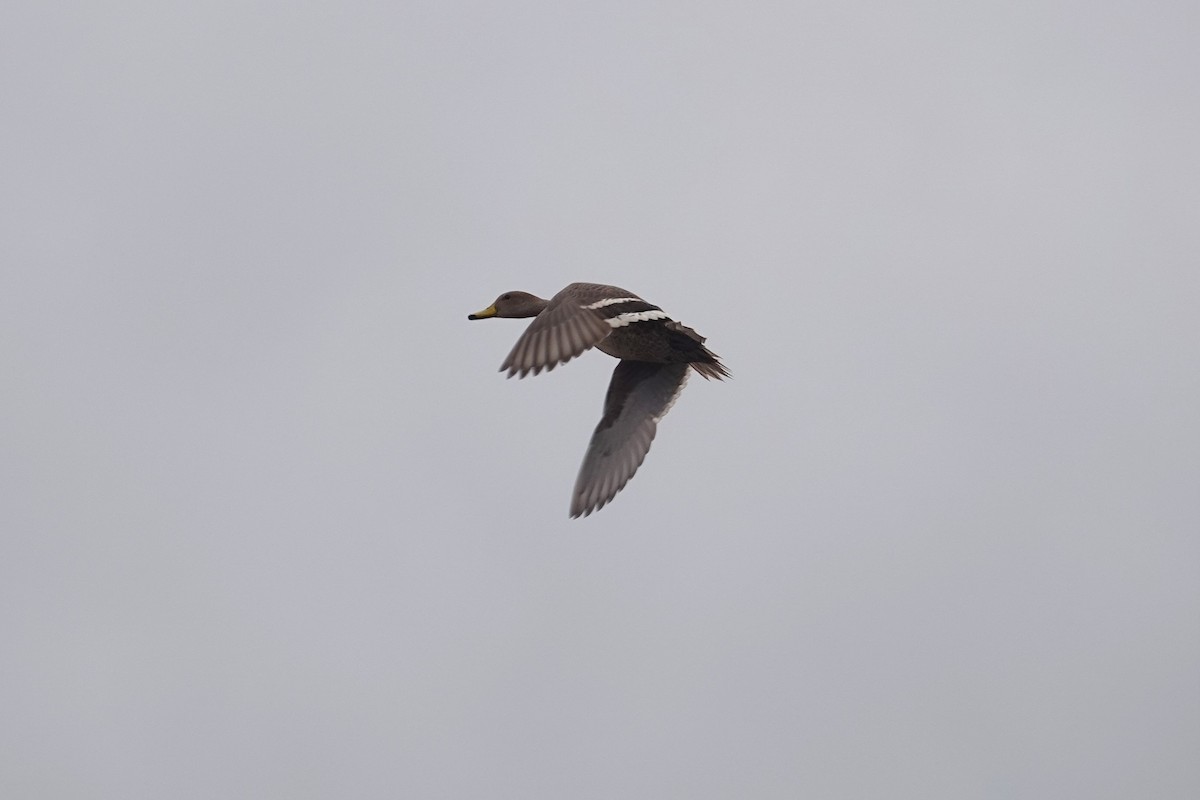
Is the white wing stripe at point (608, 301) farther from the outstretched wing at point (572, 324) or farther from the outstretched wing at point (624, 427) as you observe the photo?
the outstretched wing at point (624, 427)

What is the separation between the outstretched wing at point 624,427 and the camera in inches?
688

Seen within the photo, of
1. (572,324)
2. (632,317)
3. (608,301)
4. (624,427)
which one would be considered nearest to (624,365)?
(624,427)

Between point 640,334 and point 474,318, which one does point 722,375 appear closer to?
point 640,334

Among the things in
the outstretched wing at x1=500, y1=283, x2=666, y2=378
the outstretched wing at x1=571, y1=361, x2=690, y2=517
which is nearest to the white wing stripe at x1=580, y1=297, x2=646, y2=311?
the outstretched wing at x1=500, y1=283, x2=666, y2=378

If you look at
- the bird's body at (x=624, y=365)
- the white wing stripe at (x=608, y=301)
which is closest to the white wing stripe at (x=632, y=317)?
the bird's body at (x=624, y=365)

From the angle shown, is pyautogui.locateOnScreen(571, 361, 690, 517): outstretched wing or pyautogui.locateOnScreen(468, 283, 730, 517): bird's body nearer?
pyautogui.locateOnScreen(468, 283, 730, 517): bird's body

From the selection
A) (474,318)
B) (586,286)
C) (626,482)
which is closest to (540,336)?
(586,286)

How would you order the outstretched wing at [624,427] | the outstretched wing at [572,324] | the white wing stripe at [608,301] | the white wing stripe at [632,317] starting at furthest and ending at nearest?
the outstretched wing at [624,427] → the white wing stripe at [608,301] → the white wing stripe at [632,317] → the outstretched wing at [572,324]

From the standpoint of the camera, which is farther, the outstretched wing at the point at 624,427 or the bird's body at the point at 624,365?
the outstretched wing at the point at 624,427

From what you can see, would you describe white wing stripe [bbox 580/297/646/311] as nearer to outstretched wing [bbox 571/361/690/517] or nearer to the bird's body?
the bird's body

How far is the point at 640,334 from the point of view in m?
16.9

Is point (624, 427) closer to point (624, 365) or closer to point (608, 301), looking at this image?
point (624, 365)

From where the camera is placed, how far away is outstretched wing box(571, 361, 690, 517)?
57.4 ft

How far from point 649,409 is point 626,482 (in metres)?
0.94
